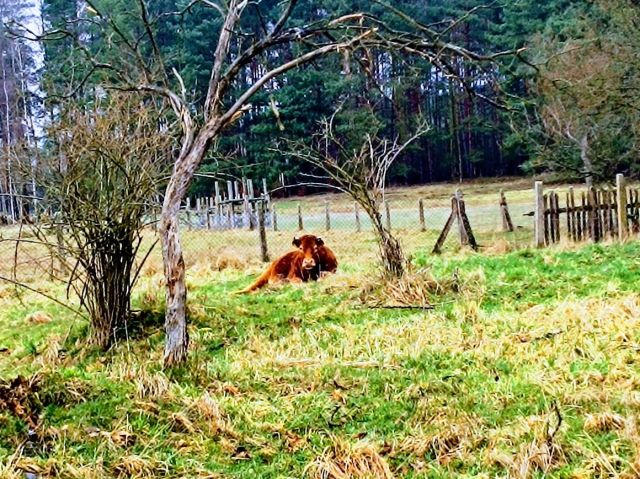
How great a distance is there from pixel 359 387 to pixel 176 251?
5.31ft

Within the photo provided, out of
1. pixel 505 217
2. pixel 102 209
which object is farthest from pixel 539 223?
pixel 102 209

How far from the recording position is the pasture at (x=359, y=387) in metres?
3.30

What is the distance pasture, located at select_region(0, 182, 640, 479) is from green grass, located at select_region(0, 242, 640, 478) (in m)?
0.01

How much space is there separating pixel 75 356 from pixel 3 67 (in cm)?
3530

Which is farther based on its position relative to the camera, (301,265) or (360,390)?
(301,265)

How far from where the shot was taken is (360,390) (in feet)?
14.2

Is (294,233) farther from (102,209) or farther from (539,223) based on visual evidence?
(102,209)

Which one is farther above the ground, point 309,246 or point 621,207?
point 621,207

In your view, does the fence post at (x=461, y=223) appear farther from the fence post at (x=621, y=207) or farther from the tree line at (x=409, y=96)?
the tree line at (x=409, y=96)

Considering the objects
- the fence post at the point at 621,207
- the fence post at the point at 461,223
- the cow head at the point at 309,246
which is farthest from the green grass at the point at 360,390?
the fence post at the point at 461,223

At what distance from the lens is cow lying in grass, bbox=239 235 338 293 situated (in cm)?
889

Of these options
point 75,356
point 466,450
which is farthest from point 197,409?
point 75,356

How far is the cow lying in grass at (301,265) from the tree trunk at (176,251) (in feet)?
12.7

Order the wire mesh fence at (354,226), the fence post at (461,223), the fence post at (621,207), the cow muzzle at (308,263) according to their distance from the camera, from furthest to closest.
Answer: the wire mesh fence at (354,226) < the fence post at (461,223) < the fence post at (621,207) < the cow muzzle at (308,263)
